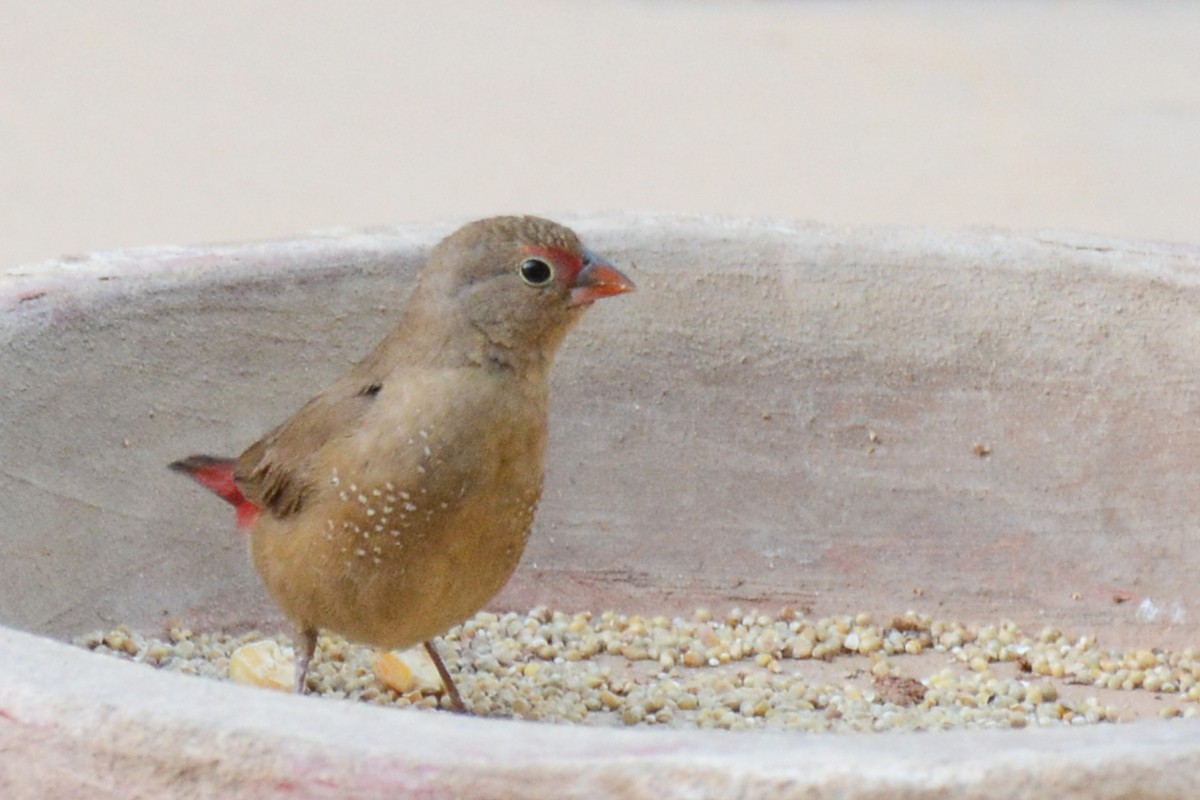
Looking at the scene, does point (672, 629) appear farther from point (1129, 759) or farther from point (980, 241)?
point (1129, 759)

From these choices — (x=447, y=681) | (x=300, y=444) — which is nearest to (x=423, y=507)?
(x=300, y=444)

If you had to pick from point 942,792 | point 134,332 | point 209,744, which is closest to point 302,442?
point 134,332

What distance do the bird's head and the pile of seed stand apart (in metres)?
0.74

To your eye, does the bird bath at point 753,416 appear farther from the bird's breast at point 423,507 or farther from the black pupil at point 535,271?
the black pupil at point 535,271

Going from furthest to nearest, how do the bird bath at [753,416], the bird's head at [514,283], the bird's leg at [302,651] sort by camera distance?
the bird bath at [753,416], the bird's leg at [302,651], the bird's head at [514,283]

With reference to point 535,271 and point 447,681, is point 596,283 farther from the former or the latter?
point 447,681

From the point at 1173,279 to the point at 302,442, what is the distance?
1665 millimetres

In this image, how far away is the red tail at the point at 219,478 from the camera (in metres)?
3.13

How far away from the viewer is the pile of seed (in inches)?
129

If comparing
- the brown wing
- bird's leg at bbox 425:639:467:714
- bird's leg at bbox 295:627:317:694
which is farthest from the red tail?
bird's leg at bbox 425:639:467:714

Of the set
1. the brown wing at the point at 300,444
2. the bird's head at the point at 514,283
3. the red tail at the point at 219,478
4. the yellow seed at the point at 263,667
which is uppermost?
the bird's head at the point at 514,283

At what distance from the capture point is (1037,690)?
3367 mm

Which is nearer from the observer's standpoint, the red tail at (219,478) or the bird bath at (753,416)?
the red tail at (219,478)

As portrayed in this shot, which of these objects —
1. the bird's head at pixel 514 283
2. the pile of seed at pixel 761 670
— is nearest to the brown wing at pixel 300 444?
the bird's head at pixel 514 283
